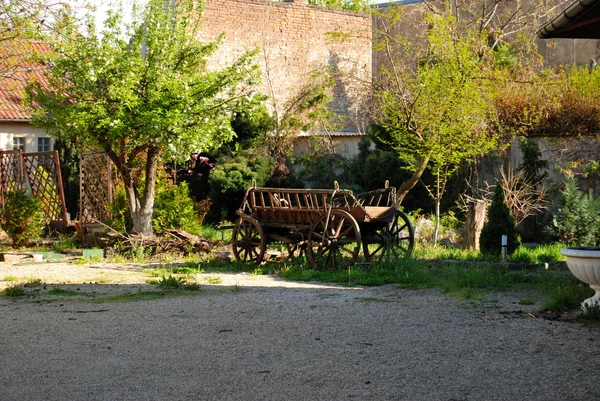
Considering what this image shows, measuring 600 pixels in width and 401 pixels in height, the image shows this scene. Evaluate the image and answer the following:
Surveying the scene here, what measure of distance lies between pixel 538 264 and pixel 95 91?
8799 mm

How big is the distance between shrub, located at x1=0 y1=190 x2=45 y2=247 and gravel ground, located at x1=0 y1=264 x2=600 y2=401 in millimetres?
7821

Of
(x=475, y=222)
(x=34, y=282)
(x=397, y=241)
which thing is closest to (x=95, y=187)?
(x=34, y=282)

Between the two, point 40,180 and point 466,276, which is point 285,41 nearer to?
point 40,180

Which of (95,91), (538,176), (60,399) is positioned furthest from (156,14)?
(60,399)

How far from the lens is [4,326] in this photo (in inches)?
309

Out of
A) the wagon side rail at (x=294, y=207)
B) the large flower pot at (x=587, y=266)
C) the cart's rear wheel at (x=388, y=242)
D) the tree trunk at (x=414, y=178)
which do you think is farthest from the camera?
the tree trunk at (x=414, y=178)

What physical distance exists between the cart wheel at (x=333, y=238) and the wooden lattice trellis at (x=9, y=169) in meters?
10.8

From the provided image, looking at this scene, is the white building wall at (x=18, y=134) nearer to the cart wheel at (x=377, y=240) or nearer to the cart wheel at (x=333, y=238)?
the cart wheel at (x=333, y=238)

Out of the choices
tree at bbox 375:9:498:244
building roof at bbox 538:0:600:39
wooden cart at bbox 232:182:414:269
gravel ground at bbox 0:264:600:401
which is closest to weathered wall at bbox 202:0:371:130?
tree at bbox 375:9:498:244

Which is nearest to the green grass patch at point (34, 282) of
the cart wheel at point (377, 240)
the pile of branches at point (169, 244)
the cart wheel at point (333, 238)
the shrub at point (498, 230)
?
the pile of branches at point (169, 244)

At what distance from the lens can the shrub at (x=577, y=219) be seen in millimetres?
15312

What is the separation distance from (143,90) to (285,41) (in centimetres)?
1332

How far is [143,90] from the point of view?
587 inches

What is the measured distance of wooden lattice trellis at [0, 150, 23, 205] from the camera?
20094 millimetres
